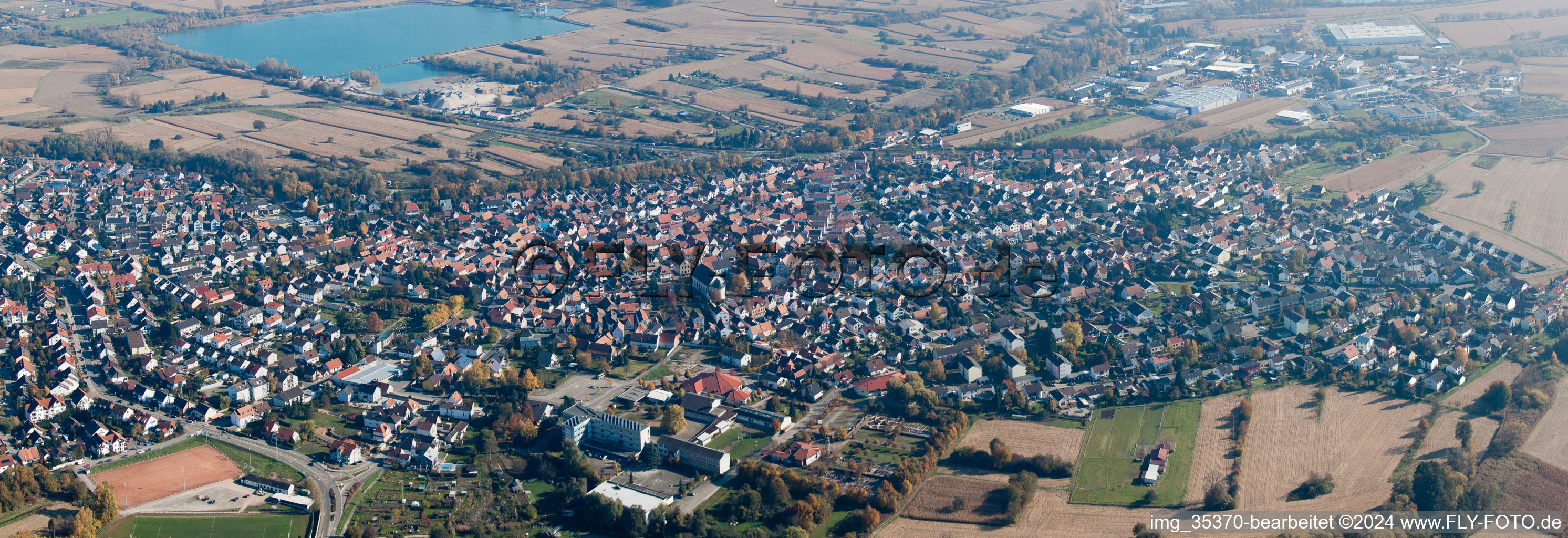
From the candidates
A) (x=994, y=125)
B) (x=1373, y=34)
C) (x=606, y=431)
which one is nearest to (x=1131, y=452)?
(x=606, y=431)

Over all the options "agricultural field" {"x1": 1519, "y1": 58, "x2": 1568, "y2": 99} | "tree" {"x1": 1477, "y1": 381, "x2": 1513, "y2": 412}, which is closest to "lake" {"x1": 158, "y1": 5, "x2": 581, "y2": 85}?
"tree" {"x1": 1477, "y1": 381, "x2": 1513, "y2": 412}

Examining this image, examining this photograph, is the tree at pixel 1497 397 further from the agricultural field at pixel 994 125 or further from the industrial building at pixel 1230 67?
the industrial building at pixel 1230 67

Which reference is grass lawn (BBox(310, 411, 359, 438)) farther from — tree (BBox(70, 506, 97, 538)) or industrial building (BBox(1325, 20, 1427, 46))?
industrial building (BBox(1325, 20, 1427, 46))

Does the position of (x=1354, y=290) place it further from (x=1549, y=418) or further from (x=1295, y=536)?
(x=1295, y=536)

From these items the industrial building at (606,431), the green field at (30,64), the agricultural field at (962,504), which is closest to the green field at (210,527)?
the industrial building at (606,431)

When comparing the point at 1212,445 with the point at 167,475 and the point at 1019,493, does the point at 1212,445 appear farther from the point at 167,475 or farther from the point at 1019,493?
the point at 167,475
